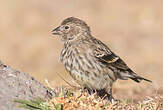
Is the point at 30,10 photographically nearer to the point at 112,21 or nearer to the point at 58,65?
the point at 112,21

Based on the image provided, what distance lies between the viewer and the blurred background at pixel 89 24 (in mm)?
19062

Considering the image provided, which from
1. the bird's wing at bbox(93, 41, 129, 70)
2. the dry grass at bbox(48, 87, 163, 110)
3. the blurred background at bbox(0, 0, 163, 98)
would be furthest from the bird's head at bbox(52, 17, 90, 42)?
the blurred background at bbox(0, 0, 163, 98)

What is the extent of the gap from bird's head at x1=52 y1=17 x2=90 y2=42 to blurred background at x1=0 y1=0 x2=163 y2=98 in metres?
6.26

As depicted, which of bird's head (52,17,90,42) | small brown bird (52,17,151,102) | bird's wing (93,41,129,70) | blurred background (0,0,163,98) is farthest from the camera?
blurred background (0,0,163,98)

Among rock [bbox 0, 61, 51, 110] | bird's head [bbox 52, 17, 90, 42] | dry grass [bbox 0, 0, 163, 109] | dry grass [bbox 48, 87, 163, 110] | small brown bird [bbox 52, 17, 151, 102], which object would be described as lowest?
dry grass [bbox 48, 87, 163, 110]

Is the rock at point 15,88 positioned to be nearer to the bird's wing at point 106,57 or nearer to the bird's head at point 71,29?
the bird's wing at point 106,57

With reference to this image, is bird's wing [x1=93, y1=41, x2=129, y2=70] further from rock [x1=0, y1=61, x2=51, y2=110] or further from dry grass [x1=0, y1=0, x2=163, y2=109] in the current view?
dry grass [x1=0, y1=0, x2=163, y2=109]

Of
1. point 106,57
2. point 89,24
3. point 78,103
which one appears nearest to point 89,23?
point 89,24

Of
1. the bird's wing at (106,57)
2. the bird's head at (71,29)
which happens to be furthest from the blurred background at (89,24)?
the bird's head at (71,29)

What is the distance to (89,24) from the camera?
73.7 ft

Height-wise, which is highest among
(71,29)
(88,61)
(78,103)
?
(71,29)

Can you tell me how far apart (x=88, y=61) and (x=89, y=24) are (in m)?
12.3

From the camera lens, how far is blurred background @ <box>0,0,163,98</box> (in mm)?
19062

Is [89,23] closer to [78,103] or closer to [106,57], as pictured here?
[106,57]
